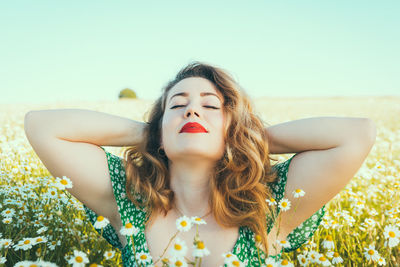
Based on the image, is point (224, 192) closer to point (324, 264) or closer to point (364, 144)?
point (324, 264)

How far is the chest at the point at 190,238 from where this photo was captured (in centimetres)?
208

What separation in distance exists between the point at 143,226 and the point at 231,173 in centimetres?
76

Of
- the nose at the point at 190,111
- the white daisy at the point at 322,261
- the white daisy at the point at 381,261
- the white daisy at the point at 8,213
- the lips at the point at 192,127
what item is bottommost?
the white daisy at the point at 8,213

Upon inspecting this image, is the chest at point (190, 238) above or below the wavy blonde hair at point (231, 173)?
below

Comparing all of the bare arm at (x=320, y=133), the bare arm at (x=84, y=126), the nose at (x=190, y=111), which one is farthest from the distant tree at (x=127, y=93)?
the bare arm at (x=320, y=133)

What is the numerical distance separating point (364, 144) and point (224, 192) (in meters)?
1.00

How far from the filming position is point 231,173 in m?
2.32

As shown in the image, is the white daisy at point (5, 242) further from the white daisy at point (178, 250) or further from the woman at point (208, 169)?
the white daisy at point (178, 250)

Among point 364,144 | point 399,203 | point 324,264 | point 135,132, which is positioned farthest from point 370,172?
point 135,132

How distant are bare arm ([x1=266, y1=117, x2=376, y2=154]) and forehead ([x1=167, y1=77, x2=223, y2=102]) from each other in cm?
58

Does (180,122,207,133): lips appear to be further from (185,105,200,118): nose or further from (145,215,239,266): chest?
(145,215,239,266): chest

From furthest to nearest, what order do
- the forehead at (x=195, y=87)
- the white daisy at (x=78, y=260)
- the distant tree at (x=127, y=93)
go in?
the distant tree at (x=127, y=93)
the forehead at (x=195, y=87)
the white daisy at (x=78, y=260)

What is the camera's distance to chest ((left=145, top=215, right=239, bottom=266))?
2.08 meters

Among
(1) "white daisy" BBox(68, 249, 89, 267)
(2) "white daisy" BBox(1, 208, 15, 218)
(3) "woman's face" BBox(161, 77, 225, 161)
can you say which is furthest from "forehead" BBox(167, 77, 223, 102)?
(2) "white daisy" BBox(1, 208, 15, 218)
